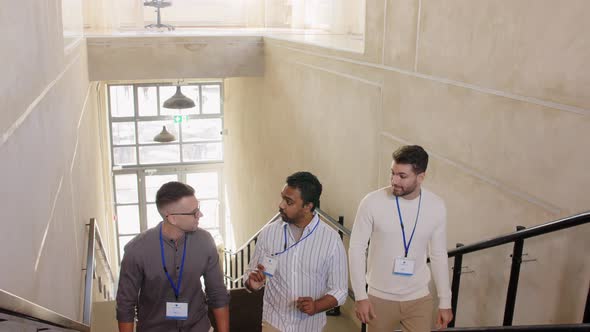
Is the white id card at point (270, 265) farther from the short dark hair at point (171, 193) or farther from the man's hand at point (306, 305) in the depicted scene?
the short dark hair at point (171, 193)

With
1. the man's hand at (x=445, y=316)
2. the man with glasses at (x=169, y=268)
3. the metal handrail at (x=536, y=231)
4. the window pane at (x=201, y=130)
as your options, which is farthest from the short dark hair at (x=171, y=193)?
the window pane at (x=201, y=130)

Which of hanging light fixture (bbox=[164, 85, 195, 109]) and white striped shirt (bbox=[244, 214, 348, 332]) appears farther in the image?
hanging light fixture (bbox=[164, 85, 195, 109])

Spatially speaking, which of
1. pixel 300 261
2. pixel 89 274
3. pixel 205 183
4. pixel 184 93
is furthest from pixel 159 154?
pixel 300 261

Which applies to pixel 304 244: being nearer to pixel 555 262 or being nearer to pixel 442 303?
pixel 442 303

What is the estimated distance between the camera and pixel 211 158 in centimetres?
1670

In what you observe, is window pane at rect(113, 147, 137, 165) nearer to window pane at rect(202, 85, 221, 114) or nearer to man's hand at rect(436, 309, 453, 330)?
window pane at rect(202, 85, 221, 114)

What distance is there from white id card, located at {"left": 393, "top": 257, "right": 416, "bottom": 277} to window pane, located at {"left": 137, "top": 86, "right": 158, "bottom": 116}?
1367 cm

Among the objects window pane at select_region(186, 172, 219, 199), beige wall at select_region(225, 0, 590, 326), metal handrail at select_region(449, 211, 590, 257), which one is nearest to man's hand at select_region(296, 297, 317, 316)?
metal handrail at select_region(449, 211, 590, 257)

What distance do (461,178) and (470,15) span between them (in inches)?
41.8

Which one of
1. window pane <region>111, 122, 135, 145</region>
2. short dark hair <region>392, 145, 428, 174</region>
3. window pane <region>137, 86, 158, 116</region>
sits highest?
short dark hair <region>392, 145, 428, 174</region>

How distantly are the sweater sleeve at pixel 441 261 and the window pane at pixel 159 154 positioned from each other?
13.9 meters

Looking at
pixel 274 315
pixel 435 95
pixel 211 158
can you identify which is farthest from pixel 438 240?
pixel 211 158

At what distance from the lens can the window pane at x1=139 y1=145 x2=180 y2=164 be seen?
16250mm

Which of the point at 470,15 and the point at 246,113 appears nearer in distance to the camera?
the point at 470,15
